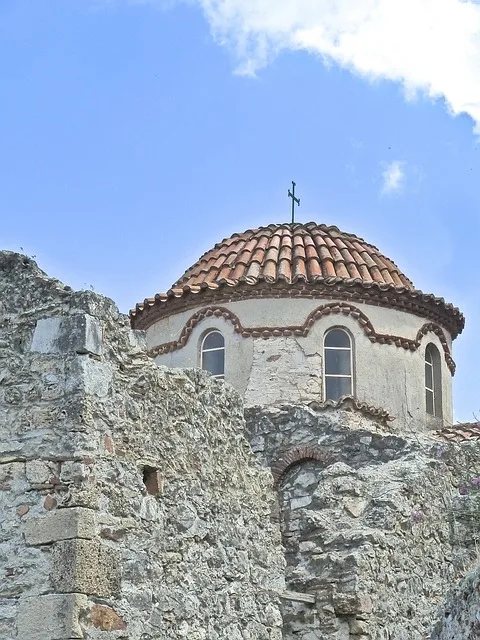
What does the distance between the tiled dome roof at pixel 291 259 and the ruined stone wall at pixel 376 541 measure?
12.5 ft

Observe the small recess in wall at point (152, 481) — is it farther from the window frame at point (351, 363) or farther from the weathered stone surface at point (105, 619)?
the window frame at point (351, 363)

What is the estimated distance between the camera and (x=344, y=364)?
51.2 feet

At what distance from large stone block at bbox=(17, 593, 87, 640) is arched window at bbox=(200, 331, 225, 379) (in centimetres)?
959

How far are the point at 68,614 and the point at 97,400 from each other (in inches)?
53.3

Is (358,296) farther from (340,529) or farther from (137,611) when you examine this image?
(137,611)

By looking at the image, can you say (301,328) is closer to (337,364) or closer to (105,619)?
(337,364)

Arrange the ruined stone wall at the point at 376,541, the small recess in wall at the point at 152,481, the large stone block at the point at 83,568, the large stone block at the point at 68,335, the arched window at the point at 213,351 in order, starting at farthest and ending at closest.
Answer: the arched window at the point at 213,351 → the ruined stone wall at the point at 376,541 → the small recess in wall at the point at 152,481 → the large stone block at the point at 68,335 → the large stone block at the point at 83,568

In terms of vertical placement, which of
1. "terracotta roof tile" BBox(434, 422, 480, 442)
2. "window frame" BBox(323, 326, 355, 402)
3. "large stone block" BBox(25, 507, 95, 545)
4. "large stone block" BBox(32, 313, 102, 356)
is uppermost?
"window frame" BBox(323, 326, 355, 402)

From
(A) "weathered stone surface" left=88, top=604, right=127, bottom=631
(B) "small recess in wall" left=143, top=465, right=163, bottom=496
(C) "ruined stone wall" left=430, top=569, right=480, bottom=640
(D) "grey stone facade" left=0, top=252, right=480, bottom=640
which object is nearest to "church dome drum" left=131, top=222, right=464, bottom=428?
(D) "grey stone facade" left=0, top=252, right=480, bottom=640

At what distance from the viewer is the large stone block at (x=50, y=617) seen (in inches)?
241

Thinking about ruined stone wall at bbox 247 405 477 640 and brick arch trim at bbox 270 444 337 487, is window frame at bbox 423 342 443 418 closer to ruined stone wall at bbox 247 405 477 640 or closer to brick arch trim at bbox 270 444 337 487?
brick arch trim at bbox 270 444 337 487

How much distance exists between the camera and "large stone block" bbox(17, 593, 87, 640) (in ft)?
20.1

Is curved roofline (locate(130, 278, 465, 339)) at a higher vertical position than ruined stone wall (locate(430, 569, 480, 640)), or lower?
higher

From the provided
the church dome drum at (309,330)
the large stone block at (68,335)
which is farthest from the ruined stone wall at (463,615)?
the church dome drum at (309,330)
